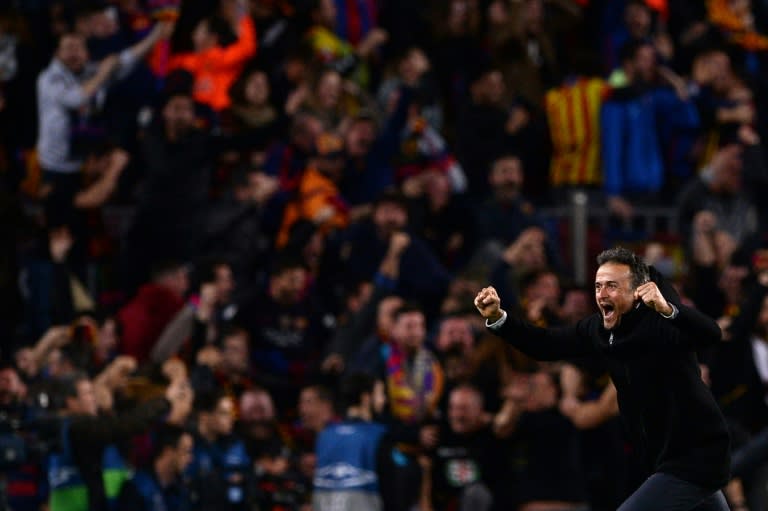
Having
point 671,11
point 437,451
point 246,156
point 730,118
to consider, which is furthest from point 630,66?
point 437,451

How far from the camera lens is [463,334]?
16141 millimetres

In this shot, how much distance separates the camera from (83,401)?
47.5 feet

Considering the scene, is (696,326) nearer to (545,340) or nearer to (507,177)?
(545,340)

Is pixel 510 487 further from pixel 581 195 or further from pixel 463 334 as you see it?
pixel 581 195

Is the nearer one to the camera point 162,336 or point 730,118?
point 162,336

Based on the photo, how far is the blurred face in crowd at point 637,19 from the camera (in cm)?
2000

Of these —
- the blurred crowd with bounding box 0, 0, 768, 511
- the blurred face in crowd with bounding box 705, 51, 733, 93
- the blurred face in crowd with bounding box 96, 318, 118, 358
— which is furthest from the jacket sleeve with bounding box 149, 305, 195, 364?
the blurred face in crowd with bounding box 705, 51, 733, 93

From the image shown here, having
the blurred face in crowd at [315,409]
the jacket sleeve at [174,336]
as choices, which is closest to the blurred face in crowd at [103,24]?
the jacket sleeve at [174,336]

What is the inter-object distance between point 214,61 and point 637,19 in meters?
4.37

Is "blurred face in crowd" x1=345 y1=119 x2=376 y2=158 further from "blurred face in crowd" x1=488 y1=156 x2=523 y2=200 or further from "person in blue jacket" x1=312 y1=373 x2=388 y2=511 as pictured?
"person in blue jacket" x1=312 y1=373 x2=388 y2=511

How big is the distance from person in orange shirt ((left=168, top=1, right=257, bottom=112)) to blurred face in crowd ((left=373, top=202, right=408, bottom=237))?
206 centimetres

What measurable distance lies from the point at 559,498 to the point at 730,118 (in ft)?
19.5

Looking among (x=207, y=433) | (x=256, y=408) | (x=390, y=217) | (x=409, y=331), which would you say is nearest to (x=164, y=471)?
(x=207, y=433)

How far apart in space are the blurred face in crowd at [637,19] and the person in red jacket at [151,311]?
574cm
